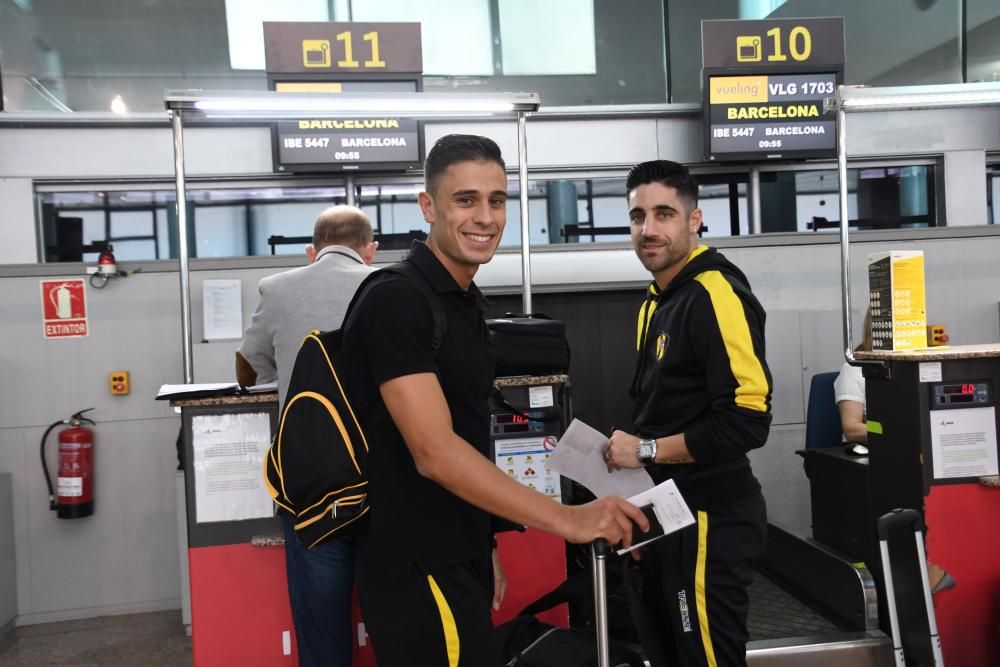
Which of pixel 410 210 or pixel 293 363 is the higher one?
pixel 410 210

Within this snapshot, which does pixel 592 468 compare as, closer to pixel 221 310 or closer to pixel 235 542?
pixel 235 542

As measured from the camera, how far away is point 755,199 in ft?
16.9

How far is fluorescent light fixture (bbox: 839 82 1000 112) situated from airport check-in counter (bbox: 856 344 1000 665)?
1063mm

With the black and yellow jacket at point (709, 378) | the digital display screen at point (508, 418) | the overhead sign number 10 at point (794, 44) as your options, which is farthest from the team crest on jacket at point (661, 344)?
the overhead sign number 10 at point (794, 44)

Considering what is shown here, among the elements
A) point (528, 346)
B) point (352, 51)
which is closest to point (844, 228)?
point (528, 346)

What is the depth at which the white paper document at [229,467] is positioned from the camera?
2.75 meters

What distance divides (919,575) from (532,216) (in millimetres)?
3248

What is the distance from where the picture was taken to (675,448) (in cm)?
205

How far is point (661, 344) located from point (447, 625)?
108 centimetres

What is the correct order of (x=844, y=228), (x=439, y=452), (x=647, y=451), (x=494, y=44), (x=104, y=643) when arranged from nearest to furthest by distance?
(x=439, y=452)
(x=647, y=451)
(x=844, y=228)
(x=104, y=643)
(x=494, y=44)

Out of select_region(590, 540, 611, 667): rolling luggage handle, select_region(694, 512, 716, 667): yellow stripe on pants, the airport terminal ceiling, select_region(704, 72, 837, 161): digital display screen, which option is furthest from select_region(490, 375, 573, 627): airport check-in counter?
the airport terminal ceiling

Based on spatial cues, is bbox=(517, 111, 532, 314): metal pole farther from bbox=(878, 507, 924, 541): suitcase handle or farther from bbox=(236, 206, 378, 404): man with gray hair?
bbox=(878, 507, 924, 541): suitcase handle

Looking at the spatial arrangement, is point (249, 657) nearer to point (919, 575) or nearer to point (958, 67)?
point (919, 575)

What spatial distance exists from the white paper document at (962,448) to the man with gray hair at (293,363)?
218 centimetres
